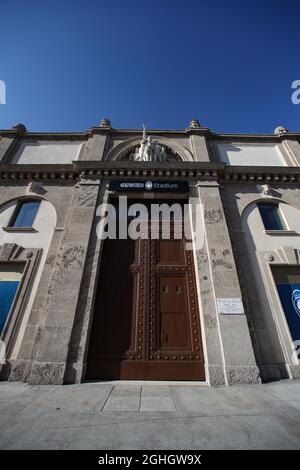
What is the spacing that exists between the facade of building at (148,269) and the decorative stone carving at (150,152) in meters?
0.08

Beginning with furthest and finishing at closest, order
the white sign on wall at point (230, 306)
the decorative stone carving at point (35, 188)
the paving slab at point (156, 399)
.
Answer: the decorative stone carving at point (35, 188) → the white sign on wall at point (230, 306) → the paving slab at point (156, 399)

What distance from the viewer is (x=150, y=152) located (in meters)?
11.4

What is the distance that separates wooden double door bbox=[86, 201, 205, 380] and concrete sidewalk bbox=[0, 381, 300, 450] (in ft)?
4.50

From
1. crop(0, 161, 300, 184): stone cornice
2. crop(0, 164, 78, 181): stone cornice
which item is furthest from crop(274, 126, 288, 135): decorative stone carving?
crop(0, 164, 78, 181): stone cornice

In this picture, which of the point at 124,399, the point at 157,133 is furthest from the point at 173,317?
the point at 157,133

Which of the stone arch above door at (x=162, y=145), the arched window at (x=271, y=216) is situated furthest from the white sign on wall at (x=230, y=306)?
the stone arch above door at (x=162, y=145)

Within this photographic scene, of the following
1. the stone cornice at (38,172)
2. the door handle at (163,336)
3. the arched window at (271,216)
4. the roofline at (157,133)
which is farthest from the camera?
the roofline at (157,133)

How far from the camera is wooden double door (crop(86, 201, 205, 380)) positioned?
656 cm

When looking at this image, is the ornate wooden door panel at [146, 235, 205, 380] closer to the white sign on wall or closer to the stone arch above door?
the white sign on wall

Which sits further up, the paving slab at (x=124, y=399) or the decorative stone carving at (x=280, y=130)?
the decorative stone carving at (x=280, y=130)

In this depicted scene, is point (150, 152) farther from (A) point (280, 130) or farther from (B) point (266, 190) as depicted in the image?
(A) point (280, 130)

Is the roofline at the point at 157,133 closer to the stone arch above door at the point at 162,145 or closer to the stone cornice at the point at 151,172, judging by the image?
the stone arch above door at the point at 162,145

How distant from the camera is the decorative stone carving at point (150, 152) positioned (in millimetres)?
11266
